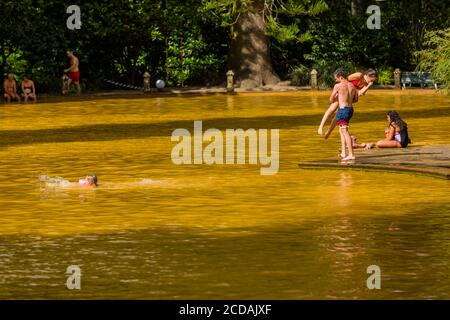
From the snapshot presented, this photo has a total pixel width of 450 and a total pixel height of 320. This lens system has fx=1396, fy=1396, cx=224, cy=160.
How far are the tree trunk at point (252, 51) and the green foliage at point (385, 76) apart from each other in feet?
12.2

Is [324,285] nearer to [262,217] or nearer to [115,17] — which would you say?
[262,217]

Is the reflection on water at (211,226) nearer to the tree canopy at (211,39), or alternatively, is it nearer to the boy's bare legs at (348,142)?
the boy's bare legs at (348,142)

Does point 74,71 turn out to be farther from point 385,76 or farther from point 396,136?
point 396,136

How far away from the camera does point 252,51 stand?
51188mm

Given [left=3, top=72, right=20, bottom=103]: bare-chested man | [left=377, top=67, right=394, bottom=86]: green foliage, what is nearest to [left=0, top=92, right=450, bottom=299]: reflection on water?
[left=3, top=72, right=20, bottom=103]: bare-chested man

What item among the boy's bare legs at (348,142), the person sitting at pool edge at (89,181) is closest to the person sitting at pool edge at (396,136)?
the boy's bare legs at (348,142)

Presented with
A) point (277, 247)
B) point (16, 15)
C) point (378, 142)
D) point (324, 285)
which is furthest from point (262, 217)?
point (16, 15)

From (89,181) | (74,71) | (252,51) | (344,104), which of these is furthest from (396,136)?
(252,51)

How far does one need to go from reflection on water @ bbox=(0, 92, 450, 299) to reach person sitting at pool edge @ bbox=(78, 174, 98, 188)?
0.26 m

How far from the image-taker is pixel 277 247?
48.8 feet

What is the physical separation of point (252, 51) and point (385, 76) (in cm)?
494

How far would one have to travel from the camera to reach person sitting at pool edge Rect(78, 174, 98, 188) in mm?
20234

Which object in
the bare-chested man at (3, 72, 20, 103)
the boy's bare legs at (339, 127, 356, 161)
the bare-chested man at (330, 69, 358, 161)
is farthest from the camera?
the bare-chested man at (3, 72, 20, 103)

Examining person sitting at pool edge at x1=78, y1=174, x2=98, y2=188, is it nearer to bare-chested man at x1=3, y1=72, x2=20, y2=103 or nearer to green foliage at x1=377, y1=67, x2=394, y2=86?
bare-chested man at x1=3, y1=72, x2=20, y2=103
